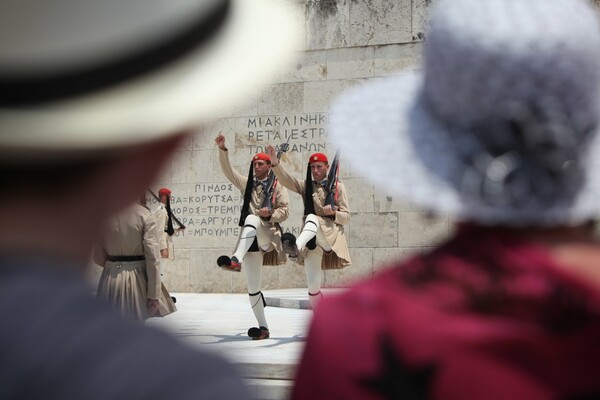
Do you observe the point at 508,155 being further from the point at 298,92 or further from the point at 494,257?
the point at 298,92

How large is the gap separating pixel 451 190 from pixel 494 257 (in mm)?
114

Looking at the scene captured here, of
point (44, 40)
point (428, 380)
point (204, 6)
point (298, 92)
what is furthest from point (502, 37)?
point (298, 92)

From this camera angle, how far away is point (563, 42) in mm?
1283

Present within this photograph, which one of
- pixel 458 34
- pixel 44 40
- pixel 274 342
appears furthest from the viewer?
pixel 274 342

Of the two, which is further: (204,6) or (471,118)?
(471,118)

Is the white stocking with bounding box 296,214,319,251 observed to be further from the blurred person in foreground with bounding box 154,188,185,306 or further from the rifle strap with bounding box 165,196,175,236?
the rifle strap with bounding box 165,196,175,236

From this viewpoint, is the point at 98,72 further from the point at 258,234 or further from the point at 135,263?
the point at 258,234

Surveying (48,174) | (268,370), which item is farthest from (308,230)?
(48,174)

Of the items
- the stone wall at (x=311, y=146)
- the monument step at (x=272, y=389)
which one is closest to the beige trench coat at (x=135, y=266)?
the monument step at (x=272, y=389)

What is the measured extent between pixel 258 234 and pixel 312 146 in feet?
19.7

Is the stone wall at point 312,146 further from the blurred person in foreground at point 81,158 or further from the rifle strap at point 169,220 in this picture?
the blurred person in foreground at point 81,158

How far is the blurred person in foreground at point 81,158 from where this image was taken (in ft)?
2.41

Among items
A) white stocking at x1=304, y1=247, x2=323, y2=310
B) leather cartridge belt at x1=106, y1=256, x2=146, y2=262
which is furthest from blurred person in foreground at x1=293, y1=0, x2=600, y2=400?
white stocking at x1=304, y1=247, x2=323, y2=310

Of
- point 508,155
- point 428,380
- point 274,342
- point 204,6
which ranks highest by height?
point 204,6
